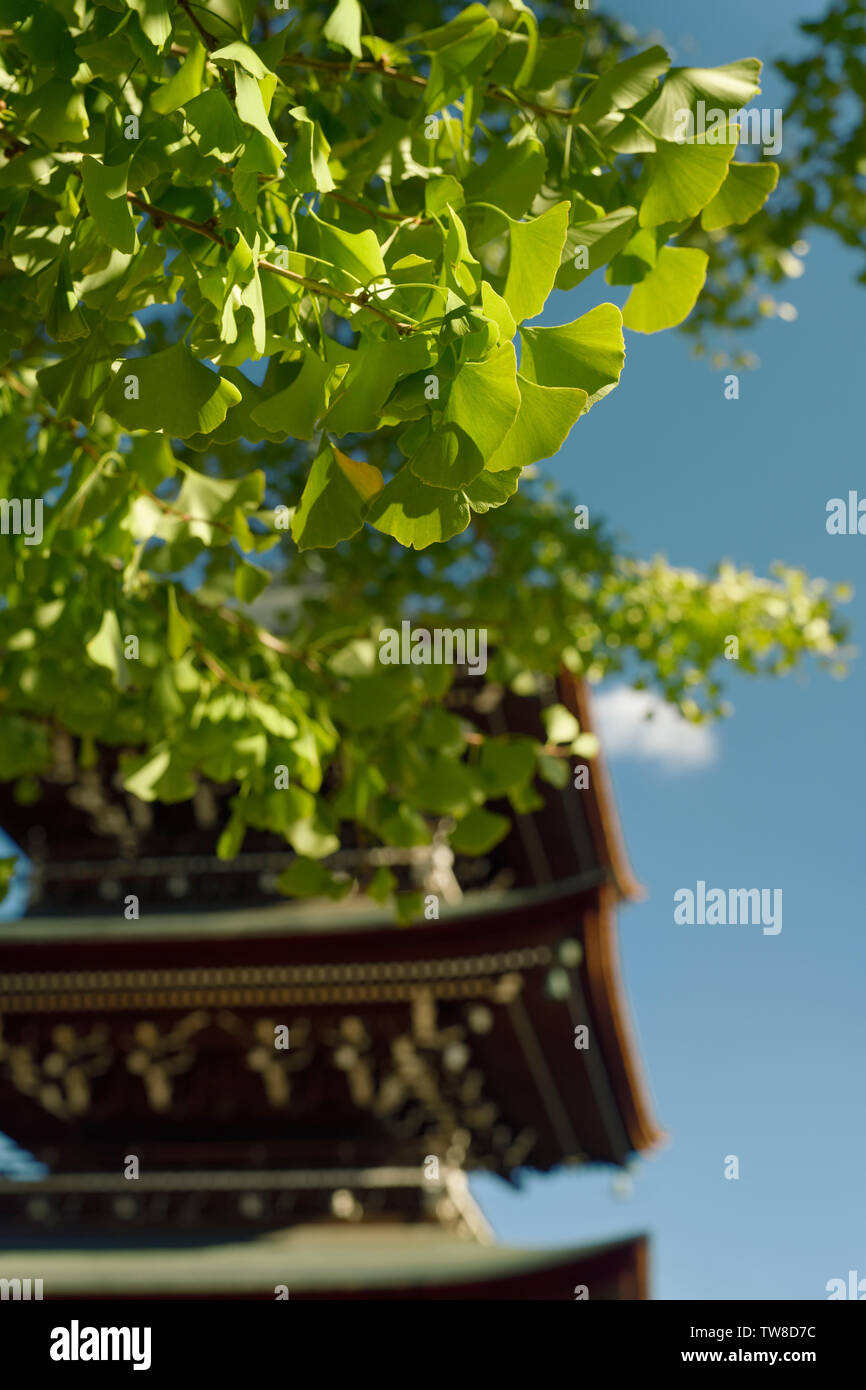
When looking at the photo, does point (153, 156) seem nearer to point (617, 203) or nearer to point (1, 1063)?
point (617, 203)

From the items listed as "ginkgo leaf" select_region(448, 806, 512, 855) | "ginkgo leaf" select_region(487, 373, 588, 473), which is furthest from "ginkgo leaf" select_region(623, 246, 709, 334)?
"ginkgo leaf" select_region(448, 806, 512, 855)

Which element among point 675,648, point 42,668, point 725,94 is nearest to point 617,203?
point 725,94

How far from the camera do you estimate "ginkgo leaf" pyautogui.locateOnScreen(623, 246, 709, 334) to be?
153 centimetres

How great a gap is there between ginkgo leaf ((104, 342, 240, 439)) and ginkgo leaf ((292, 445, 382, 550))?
128mm

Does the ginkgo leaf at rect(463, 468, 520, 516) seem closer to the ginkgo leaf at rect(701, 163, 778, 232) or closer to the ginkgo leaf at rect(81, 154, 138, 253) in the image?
the ginkgo leaf at rect(81, 154, 138, 253)

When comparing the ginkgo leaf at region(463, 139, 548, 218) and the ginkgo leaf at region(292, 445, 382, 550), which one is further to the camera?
the ginkgo leaf at region(463, 139, 548, 218)

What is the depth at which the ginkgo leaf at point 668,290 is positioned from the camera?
153 centimetres

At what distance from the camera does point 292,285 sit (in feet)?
3.87

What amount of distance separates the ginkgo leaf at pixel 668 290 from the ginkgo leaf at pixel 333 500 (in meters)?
0.54

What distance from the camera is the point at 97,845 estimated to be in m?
9.12

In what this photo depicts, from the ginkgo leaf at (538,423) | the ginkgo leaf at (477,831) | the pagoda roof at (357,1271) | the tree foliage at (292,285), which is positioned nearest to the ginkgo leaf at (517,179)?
the tree foliage at (292,285)

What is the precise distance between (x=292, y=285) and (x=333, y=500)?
0.23m

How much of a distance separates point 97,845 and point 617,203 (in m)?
8.36

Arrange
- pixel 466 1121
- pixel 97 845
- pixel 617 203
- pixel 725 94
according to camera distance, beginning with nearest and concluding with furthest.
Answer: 1. pixel 725 94
2. pixel 617 203
3. pixel 466 1121
4. pixel 97 845
